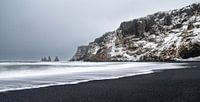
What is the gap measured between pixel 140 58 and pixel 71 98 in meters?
133

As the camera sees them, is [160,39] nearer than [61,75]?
No

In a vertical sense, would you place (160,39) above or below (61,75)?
above

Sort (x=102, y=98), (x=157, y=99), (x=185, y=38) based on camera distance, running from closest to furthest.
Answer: (x=157, y=99) < (x=102, y=98) < (x=185, y=38)

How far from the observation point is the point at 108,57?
176750 mm

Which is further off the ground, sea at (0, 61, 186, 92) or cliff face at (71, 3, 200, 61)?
cliff face at (71, 3, 200, 61)

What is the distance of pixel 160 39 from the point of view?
540ft

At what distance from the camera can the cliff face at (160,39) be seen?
5344 inches

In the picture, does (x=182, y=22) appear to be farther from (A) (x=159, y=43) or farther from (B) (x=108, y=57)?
(B) (x=108, y=57)

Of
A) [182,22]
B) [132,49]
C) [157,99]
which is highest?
[182,22]

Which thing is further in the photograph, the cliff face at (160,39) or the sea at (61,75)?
the cliff face at (160,39)

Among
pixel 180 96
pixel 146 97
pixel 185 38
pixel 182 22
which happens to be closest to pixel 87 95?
pixel 146 97

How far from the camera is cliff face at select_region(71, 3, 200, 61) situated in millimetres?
135738

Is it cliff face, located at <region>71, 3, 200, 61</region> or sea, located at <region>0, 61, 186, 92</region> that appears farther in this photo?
cliff face, located at <region>71, 3, 200, 61</region>

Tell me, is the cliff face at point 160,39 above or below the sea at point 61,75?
above
